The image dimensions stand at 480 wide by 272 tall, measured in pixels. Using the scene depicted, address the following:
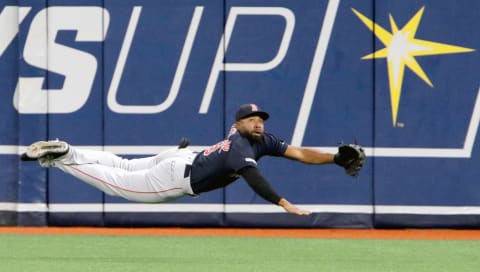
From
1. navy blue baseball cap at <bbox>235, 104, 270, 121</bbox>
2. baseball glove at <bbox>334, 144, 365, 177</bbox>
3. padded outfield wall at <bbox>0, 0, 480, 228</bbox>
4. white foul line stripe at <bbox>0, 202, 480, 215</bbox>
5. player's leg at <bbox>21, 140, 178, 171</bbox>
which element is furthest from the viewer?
white foul line stripe at <bbox>0, 202, 480, 215</bbox>

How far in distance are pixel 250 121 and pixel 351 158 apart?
95 cm

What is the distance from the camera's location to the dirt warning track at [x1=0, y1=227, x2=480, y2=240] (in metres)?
13.0

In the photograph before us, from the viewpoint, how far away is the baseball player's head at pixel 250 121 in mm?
9711

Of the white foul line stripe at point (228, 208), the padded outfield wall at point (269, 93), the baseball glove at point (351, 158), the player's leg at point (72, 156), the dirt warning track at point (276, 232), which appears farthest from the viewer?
the white foul line stripe at point (228, 208)

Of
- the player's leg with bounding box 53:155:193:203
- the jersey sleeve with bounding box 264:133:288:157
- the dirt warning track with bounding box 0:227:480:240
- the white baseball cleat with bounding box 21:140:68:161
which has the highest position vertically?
the jersey sleeve with bounding box 264:133:288:157

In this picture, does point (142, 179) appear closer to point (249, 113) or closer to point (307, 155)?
point (249, 113)

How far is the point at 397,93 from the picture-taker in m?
13.4

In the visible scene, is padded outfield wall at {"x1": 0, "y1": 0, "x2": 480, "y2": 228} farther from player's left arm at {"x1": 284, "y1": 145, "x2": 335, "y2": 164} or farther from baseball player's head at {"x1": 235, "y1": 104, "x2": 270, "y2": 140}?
baseball player's head at {"x1": 235, "y1": 104, "x2": 270, "y2": 140}

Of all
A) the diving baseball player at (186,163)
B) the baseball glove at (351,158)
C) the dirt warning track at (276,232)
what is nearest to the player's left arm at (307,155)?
the diving baseball player at (186,163)

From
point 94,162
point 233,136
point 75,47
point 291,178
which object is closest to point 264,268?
point 233,136

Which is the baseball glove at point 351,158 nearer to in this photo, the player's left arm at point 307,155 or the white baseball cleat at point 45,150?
the player's left arm at point 307,155

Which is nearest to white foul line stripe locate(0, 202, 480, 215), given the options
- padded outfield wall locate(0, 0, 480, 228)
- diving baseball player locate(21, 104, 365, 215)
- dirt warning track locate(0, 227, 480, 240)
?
padded outfield wall locate(0, 0, 480, 228)

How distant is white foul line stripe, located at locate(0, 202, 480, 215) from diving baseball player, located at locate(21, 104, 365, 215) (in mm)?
3451

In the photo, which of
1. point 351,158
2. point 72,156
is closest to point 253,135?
point 351,158
